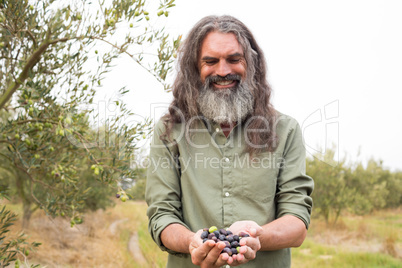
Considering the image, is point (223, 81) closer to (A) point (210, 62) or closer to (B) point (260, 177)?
(A) point (210, 62)

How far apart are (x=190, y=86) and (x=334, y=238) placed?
12674 millimetres

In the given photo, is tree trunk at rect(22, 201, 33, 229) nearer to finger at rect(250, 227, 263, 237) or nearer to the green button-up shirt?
the green button-up shirt

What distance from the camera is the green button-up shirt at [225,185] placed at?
246cm

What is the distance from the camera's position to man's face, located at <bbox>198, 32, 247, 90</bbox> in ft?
9.06

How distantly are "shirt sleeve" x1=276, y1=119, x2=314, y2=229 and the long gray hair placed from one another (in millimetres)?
132

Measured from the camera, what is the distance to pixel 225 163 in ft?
8.46

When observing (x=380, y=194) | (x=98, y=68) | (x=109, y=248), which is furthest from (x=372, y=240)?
(x=98, y=68)

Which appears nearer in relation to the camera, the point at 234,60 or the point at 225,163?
the point at 225,163

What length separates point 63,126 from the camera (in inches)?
141

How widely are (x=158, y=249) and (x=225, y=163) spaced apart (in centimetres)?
627

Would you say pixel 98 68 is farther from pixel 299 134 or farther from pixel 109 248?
pixel 109 248

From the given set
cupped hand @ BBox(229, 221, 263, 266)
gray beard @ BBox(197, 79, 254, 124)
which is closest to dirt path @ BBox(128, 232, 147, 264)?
gray beard @ BBox(197, 79, 254, 124)

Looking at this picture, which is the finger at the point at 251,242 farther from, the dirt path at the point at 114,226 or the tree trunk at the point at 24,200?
the dirt path at the point at 114,226

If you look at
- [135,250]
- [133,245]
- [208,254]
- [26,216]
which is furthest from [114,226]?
[208,254]
